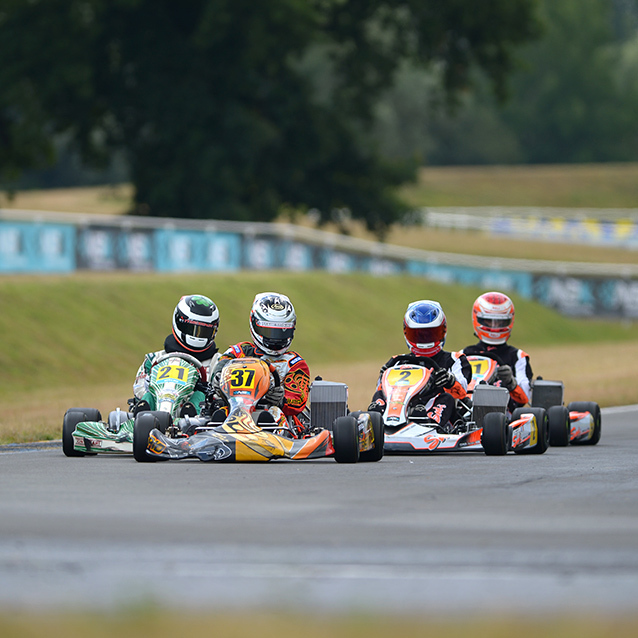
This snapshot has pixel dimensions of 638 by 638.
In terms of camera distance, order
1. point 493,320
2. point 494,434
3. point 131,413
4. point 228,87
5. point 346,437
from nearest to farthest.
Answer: point 346,437 < point 131,413 < point 494,434 < point 493,320 < point 228,87

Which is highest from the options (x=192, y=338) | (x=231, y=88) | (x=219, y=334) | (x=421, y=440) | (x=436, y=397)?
(x=231, y=88)

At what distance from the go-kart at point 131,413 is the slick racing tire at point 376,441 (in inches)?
58.9

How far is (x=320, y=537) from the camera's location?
793cm

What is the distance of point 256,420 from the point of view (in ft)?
40.2

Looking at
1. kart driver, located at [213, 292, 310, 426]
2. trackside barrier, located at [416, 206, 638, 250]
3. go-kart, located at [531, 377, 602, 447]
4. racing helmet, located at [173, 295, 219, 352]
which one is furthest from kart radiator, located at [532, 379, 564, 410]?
trackside barrier, located at [416, 206, 638, 250]

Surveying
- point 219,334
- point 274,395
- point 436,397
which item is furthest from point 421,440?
point 219,334

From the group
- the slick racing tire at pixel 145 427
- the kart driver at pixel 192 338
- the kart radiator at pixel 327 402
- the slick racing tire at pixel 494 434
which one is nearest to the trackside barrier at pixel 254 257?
the kart driver at pixel 192 338

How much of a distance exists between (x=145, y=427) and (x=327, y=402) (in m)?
1.69

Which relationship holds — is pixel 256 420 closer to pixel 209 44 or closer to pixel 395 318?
pixel 395 318

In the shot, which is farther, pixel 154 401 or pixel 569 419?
pixel 569 419

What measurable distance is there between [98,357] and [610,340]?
2222cm

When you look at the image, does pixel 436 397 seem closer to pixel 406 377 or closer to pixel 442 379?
pixel 442 379

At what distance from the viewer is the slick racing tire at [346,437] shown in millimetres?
12203

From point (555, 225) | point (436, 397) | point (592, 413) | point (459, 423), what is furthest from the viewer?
point (555, 225)
